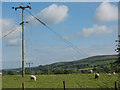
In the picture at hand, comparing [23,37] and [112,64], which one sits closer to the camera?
[112,64]

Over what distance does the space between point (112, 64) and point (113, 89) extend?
3.03m

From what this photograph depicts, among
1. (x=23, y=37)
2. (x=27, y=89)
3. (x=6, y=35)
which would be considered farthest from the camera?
(x=23, y=37)

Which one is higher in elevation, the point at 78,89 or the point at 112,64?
the point at 112,64

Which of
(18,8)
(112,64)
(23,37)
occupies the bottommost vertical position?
(112,64)

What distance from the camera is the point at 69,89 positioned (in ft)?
73.9

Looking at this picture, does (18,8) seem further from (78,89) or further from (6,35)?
(78,89)

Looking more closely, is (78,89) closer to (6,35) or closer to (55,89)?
(55,89)

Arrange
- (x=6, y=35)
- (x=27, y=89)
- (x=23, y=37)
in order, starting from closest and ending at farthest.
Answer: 1. (x=27, y=89)
2. (x=6, y=35)
3. (x=23, y=37)

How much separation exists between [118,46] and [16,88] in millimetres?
12740

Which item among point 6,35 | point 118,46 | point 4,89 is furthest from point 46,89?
point 6,35

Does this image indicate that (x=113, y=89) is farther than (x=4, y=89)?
Yes

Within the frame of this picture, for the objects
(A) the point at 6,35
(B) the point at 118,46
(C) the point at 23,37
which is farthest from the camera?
(C) the point at 23,37

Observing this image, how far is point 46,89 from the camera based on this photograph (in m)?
22.5

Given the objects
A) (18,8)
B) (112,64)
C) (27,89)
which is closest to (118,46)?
(112,64)
